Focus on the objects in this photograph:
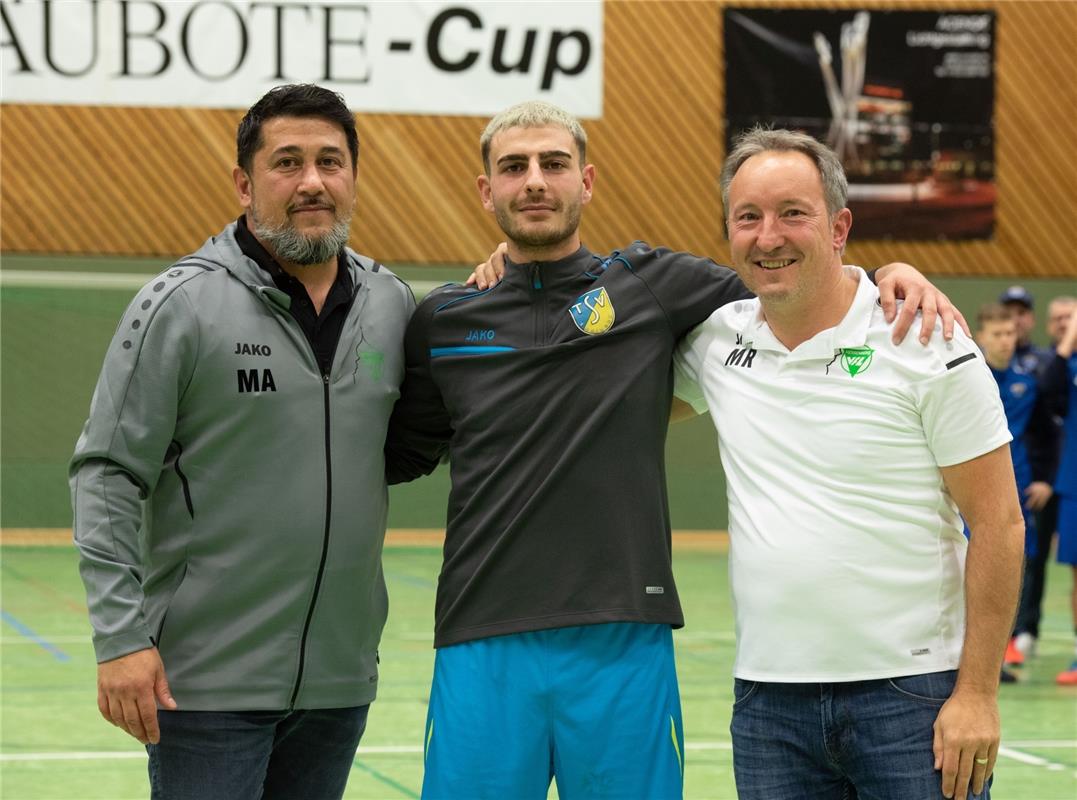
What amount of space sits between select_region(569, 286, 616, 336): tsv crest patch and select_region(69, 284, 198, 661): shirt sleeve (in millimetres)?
912

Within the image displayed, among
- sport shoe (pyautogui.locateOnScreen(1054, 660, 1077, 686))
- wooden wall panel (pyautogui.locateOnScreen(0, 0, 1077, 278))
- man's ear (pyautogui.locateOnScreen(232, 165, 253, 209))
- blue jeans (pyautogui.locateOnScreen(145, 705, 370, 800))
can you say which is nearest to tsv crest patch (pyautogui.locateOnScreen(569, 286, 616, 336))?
man's ear (pyautogui.locateOnScreen(232, 165, 253, 209))

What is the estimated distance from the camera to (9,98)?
14344 mm

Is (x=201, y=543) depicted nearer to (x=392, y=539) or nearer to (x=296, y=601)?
(x=296, y=601)

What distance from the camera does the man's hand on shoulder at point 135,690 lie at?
3021 millimetres

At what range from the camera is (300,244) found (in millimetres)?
3336

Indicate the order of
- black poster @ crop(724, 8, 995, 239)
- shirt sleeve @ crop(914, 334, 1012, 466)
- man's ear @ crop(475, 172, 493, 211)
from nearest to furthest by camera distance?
shirt sleeve @ crop(914, 334, 1012, 466) → man's ear @ crop(475, 172, 493, 211) → black poster @ crop(724, 8, 995, 239)

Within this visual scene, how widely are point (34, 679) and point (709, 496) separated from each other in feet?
27.8

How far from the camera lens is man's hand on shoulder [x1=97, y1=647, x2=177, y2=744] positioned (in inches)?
119

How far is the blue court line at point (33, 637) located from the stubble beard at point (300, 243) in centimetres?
604

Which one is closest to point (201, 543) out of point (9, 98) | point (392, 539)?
point (392, 539)

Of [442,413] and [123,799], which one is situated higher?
[442,413]

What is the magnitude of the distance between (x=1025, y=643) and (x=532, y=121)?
6.85m

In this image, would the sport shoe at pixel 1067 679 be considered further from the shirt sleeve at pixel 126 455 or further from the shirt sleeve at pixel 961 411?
the shirt sleeve at pixel 126 455

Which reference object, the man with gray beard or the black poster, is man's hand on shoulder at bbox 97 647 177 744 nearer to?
the man with gray beard
